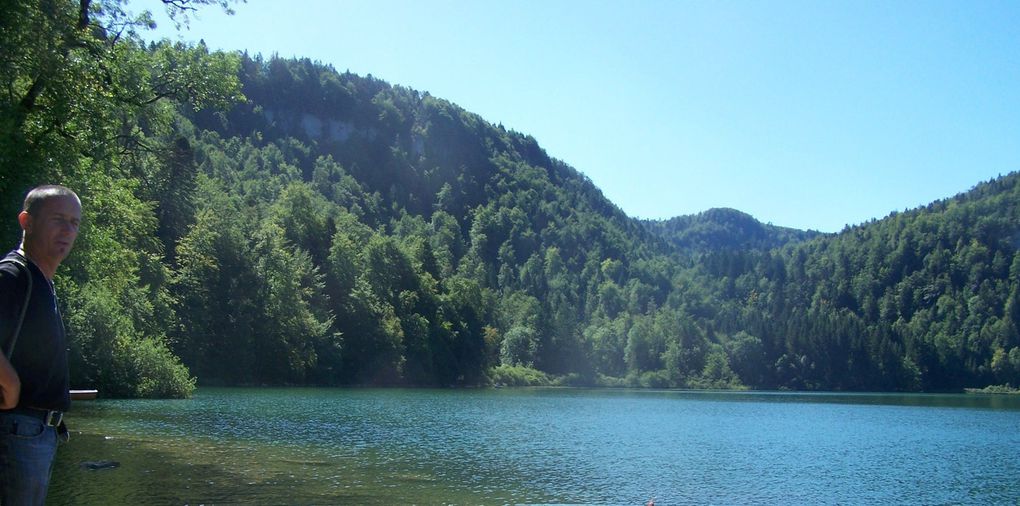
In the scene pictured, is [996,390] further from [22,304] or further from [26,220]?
[22,304]

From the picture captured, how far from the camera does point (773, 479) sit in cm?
3322

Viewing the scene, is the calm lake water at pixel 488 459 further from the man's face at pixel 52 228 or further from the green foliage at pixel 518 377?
the green foliage at pixel 518 377

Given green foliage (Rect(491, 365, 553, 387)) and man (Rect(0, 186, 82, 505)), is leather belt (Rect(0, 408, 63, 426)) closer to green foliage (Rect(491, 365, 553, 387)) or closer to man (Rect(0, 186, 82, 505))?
man (Rect(0, 186, 82, 505))

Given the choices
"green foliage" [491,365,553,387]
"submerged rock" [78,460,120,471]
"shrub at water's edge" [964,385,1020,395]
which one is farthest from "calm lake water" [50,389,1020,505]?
"shrub at water's edge" [964,385,1020,395]

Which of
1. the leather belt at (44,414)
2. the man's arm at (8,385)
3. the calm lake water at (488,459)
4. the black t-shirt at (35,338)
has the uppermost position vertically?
the black t-shirt at (35,338)

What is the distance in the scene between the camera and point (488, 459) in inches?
1344

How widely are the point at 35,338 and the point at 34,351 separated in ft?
0.35

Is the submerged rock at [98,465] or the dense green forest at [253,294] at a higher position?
the dense green forest at [253,294]

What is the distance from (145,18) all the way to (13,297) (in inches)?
817

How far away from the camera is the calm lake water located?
23.4 m

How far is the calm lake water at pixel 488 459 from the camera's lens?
2338 centimetres

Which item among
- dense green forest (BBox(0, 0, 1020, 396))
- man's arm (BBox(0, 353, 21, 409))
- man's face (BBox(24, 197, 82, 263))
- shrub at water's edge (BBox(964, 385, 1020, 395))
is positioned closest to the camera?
man's arm (BBox(0, 353, 21, 409))

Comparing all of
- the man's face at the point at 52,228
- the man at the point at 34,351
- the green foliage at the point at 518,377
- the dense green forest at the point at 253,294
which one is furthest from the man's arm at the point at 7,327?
the green foliage at the point at 518,377

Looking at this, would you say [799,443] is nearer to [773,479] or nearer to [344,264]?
[773,479]
